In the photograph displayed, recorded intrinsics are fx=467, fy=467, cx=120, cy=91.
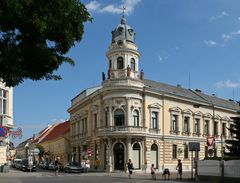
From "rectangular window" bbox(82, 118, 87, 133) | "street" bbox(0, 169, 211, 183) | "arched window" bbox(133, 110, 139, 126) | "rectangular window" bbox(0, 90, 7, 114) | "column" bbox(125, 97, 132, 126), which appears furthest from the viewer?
"rectangular window" bbox(82, 118, 87, 133)

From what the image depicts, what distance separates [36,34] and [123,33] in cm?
4849

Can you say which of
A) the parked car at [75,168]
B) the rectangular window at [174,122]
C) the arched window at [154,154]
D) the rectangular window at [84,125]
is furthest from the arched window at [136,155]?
the rectangular window at [84,125]

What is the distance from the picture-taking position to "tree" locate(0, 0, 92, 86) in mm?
8125

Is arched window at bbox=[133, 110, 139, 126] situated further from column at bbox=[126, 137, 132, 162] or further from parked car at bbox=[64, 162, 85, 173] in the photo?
parked car at bbox=[64, 162, 85, 173]

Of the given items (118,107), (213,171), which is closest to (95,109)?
(118,107)

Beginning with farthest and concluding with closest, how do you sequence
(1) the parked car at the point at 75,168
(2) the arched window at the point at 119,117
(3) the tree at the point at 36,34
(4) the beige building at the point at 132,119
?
(2) the arched window at the point at 119,117, (4) the beige building at the point at 132,119, (1) the parked car at the point at 75,168, (3) the tree at the point at 36,34

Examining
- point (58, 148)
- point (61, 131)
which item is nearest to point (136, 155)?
point (58, 148)

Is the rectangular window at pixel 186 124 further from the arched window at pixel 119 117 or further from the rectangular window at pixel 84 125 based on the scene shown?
the rectangular window at pixel 84 125

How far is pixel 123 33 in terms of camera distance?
56594 millimetres

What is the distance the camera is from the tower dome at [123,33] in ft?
184

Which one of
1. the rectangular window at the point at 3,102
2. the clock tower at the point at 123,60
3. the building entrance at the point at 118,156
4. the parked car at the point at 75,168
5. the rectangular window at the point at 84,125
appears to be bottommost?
the parked car at the point at 75,168

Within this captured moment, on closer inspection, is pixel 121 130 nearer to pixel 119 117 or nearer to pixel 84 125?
pixel 119 117

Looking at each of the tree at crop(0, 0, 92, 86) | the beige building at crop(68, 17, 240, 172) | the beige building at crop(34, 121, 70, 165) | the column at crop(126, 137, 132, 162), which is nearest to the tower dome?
the beige building at crop(68, 17, 240, 172)

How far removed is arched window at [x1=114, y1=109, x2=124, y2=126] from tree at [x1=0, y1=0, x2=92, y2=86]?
44.5 meters
